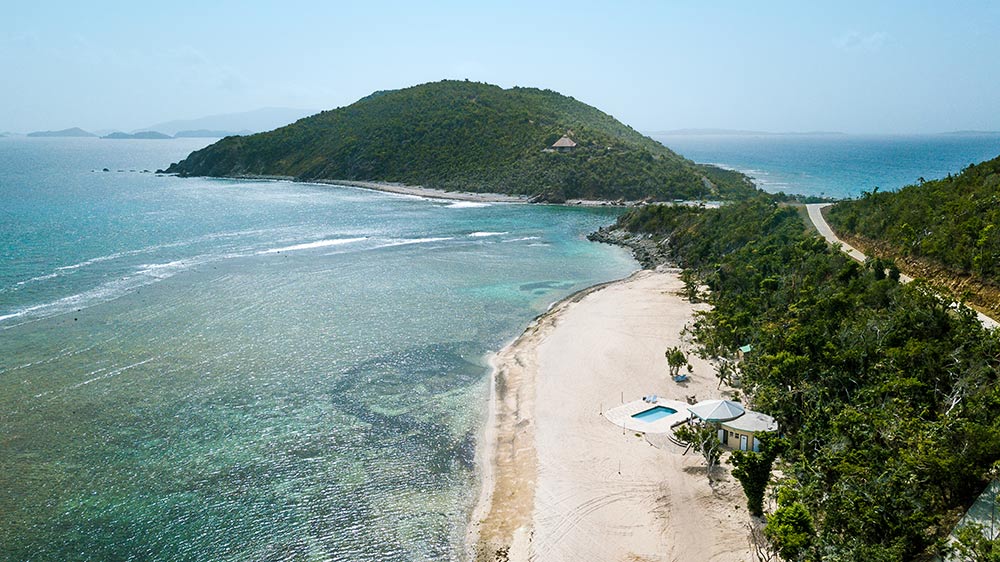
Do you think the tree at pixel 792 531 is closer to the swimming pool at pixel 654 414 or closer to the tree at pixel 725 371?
the swimming pool at pixel 654 414

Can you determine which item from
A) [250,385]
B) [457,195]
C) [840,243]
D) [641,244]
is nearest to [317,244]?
[641,244]

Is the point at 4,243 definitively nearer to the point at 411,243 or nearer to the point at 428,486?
the point at 411,243

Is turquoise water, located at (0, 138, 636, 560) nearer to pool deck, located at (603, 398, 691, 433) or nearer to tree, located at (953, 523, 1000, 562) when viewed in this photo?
pool deck, located at (603, 398, 691, 433)

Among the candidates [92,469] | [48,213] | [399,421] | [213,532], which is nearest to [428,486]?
[399,421]

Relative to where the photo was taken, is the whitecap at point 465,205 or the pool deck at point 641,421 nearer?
the pool deck at point 641,421

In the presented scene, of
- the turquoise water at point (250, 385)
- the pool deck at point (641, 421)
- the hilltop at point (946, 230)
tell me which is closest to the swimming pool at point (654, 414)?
the pool deck at point (641, 421)

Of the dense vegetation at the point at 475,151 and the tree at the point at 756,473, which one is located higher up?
the dense vegetation at the point at 475,151
